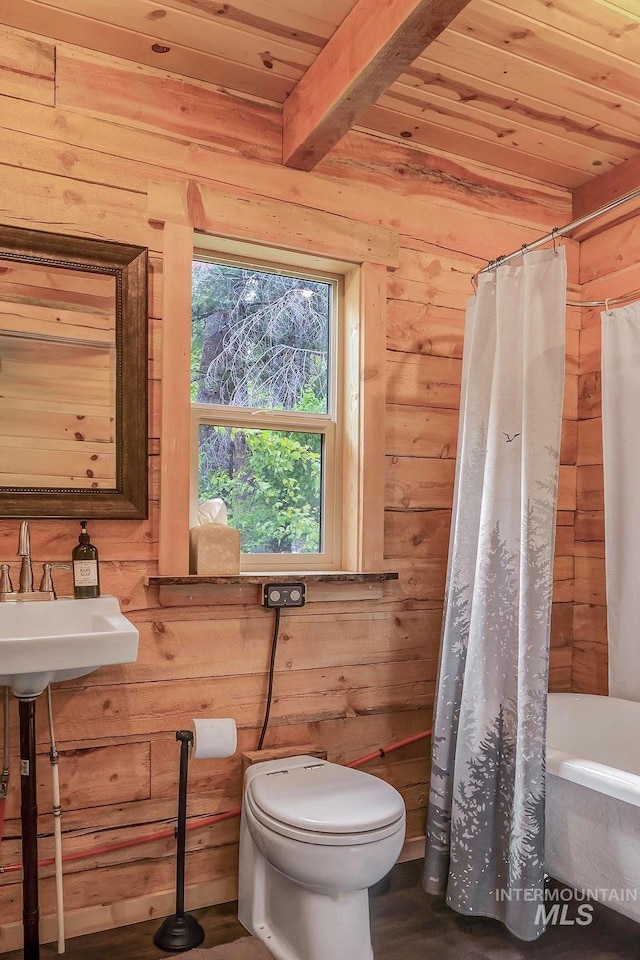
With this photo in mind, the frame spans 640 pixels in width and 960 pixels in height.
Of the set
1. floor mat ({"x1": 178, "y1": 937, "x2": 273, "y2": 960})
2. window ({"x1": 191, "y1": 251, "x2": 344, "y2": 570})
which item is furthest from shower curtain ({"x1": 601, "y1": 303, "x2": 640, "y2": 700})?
floor mat ({"x1": 178, "y1": 937, "x2": 273, "y2": 960})

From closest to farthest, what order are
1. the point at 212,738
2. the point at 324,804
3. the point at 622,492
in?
the point at 324,804
the point at 212,738
the point at 622,492

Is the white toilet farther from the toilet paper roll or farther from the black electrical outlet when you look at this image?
the black electrical outlet

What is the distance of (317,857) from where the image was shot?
1.76 m

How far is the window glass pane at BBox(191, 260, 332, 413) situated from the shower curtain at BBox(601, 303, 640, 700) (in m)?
1.03

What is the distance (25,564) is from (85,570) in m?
0.16

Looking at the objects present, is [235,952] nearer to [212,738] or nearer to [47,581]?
[212,738]

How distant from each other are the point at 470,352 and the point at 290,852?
5.17 feet

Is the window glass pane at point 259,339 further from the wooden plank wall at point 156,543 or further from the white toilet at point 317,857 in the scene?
the white toilet at point 317,857

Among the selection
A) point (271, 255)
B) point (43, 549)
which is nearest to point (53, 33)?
point (271, 255)

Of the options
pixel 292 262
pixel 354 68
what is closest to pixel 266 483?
pixel 292 262

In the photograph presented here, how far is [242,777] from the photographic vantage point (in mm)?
2264

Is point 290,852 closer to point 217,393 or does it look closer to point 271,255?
point 217,393

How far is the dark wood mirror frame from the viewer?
2061 mm

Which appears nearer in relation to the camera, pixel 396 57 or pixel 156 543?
pixel 396 57
